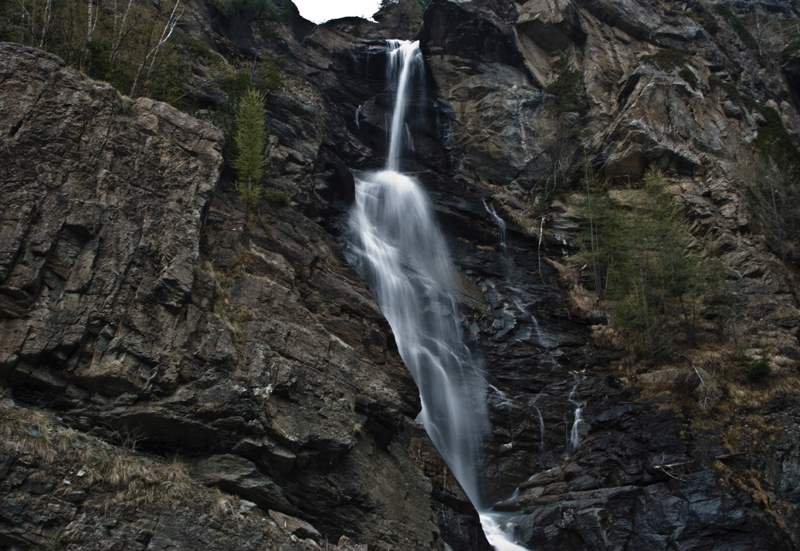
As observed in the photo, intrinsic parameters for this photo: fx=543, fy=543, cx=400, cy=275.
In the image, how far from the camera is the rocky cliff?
8.08 meters

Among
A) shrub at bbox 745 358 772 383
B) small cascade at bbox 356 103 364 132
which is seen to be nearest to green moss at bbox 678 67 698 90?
small cascade at bbox 356 103 364 132

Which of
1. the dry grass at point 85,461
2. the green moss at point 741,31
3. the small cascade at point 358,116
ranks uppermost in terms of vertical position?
the green moss at point 741,31

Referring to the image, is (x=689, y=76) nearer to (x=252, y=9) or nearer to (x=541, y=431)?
(x=541, y=431)

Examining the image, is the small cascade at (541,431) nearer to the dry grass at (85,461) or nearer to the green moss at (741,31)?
the dry grass at (85,461)

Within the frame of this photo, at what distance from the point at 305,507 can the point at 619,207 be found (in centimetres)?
2126

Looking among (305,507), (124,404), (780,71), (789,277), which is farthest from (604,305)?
(780,71)

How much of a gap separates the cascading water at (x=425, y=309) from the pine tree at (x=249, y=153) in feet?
18.7

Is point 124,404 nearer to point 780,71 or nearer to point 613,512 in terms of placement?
point 613,512

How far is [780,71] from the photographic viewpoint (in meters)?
37.9

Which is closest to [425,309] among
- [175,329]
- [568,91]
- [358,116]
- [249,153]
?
[249,153]

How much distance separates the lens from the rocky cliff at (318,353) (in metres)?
8.08

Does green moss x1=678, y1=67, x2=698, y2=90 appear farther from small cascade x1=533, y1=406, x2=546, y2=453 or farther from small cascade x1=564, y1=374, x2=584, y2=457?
small cascade x1=533, y1=406, x2=546, y2=453

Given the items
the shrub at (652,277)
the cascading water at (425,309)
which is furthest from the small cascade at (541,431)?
the shrub at (652,277)

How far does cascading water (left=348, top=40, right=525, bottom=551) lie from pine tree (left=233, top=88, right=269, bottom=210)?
224 inches
